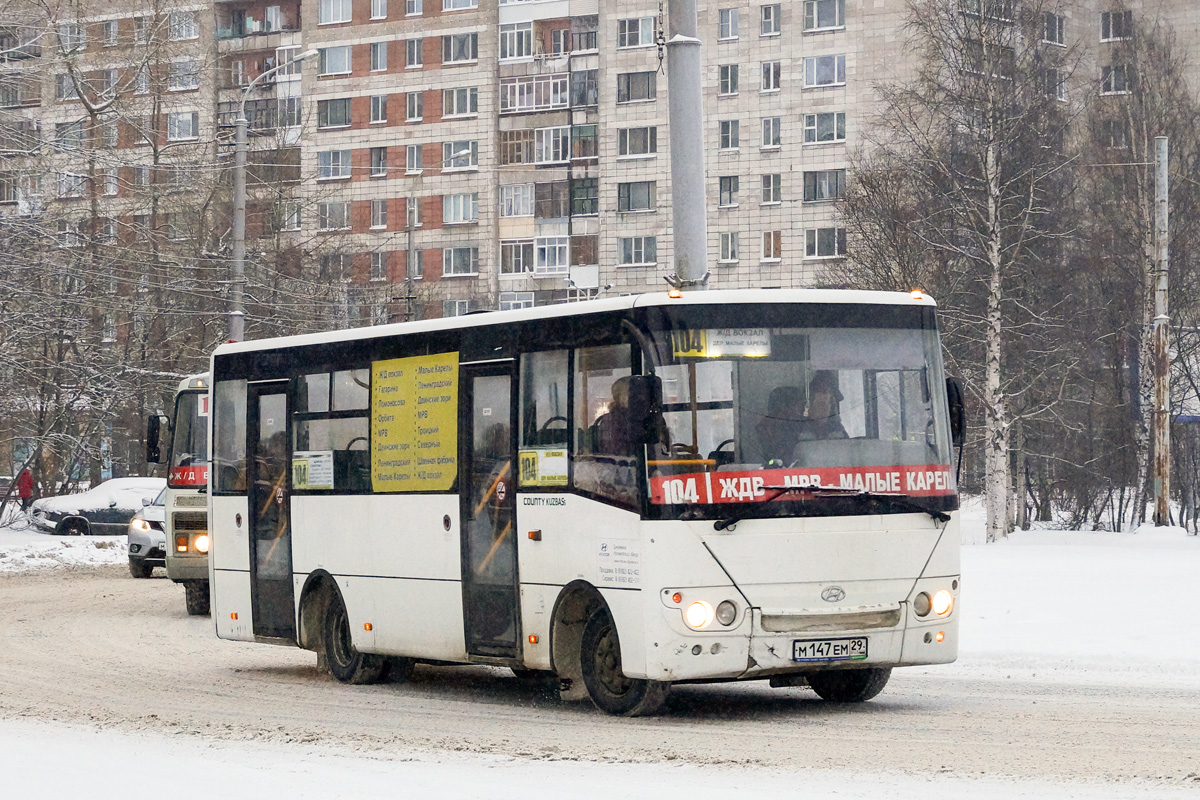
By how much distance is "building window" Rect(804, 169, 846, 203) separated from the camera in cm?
7575

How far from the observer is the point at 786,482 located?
474 inches

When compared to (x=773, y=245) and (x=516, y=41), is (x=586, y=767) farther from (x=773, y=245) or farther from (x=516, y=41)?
(x=516, y=41)

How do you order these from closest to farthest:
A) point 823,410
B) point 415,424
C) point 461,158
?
point 823,410, point 415,424, point 461,158

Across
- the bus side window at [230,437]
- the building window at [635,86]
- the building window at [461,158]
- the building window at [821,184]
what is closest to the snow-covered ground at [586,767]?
the bus side window at [230,437]

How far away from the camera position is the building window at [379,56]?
85.4 metres

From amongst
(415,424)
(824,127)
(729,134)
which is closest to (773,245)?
(729,134)

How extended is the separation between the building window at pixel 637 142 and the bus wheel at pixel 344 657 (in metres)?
64.3

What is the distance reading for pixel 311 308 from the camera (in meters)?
52.2

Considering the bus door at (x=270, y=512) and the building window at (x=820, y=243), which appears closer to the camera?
the bus door at (x=270, y=512)

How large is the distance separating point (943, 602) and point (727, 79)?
66.7m

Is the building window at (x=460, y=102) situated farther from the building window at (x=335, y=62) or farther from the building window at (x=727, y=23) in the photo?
the building window at (x=727, y=23)

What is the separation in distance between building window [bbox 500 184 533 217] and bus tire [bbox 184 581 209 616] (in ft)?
194

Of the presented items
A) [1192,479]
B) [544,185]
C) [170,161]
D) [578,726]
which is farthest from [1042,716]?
[544,185]

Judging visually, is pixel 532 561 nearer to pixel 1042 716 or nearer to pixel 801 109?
pixel 1042 716
